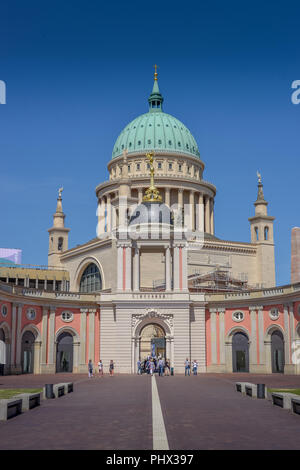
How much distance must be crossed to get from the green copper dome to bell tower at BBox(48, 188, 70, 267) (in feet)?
44.5

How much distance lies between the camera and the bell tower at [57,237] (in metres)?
102

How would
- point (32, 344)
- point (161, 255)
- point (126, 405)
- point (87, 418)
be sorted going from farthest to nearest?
1. point (161, 255)
2. point (32, 344)
3. point (126, 405)
4. point (87, 418)

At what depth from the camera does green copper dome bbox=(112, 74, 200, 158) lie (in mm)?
102250

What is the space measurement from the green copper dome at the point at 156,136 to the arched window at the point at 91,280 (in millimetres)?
21057

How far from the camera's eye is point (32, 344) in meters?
59.4

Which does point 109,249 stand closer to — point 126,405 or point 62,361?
point 62,361

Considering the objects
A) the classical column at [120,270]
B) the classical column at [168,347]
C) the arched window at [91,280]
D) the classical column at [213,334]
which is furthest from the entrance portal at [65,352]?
the arched window at [91,280]

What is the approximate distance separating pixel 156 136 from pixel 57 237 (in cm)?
2297

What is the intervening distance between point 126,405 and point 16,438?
9.02 metres

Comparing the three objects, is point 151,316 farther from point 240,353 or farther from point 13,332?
point 13,332

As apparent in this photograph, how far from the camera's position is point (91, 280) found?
9306cm

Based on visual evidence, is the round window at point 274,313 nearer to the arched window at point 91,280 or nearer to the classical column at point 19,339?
the classical column at point 19,339

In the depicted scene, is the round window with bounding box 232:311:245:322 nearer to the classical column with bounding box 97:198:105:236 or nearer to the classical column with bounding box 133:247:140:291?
the classical column with bounding box 133:247:140:291
